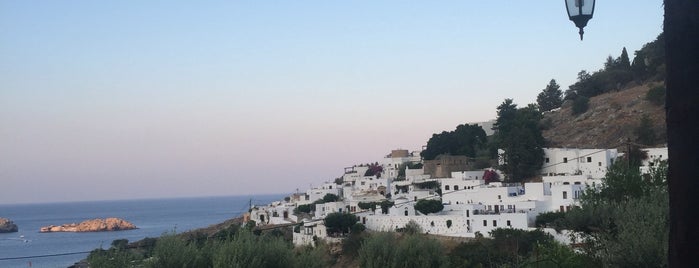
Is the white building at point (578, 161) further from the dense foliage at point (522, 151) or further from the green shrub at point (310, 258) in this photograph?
the green shrub at point (310, 258)

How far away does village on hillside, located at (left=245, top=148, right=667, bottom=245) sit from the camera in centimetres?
3178

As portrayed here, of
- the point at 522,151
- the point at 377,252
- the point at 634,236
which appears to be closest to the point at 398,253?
the point at 377,252

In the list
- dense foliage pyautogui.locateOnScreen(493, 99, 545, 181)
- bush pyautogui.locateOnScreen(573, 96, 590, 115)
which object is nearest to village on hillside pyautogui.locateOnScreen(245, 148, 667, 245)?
dense foliage pyautogui.locateOnScreen(493, 99, 545, 181)

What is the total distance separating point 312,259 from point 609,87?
173ft

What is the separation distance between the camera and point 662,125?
4341cm

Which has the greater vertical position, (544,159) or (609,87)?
(609,87)

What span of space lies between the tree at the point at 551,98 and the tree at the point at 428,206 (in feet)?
A: 105

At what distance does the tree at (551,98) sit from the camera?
214ft

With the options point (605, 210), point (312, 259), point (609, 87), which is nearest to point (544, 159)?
point (609, 87)

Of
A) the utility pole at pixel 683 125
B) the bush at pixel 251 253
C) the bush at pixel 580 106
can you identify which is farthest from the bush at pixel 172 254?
the bush at pixel 580 106

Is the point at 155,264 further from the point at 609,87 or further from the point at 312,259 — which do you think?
the point at 609,87

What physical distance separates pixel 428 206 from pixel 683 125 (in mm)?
32556

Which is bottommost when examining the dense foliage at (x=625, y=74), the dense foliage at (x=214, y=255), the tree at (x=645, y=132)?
the dense foliage at (x=214, y=255)

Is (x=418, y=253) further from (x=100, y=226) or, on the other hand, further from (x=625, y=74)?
(x=100, y=226)
